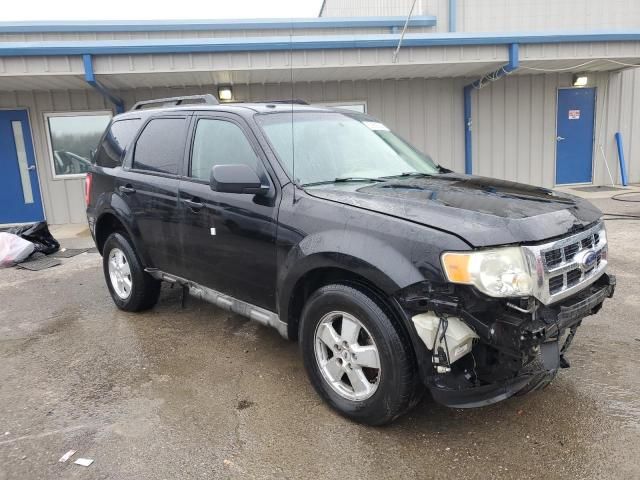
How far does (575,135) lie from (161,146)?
429 inches

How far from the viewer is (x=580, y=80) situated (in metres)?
11.8

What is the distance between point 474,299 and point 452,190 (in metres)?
0.92

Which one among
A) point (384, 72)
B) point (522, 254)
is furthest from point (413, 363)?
point (384, 72)

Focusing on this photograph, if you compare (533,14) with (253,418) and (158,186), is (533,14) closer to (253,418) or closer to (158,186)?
(158,186)

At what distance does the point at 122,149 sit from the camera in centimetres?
488

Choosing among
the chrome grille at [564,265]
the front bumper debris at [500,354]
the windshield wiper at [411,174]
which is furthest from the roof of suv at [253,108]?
the chrome grille at [564,265]

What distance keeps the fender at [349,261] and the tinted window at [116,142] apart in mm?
2524

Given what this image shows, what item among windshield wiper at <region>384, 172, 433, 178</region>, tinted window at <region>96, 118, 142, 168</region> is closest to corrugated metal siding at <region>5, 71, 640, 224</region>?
tinted window at <region>96, 118, 142, 168</region>

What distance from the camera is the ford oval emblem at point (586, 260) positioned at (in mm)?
2746

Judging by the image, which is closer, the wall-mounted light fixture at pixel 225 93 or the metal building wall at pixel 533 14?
the wall-mounted light fixture at pixel 225 93

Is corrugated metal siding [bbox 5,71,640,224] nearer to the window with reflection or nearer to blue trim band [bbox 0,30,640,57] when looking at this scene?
the window with reflection

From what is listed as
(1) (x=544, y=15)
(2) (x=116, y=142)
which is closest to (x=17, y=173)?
(2) (x=116, y=142)

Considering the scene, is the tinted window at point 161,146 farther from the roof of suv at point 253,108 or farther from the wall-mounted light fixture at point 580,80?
the wall-mounted light fixture at point 580,80

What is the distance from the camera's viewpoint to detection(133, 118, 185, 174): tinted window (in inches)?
165
